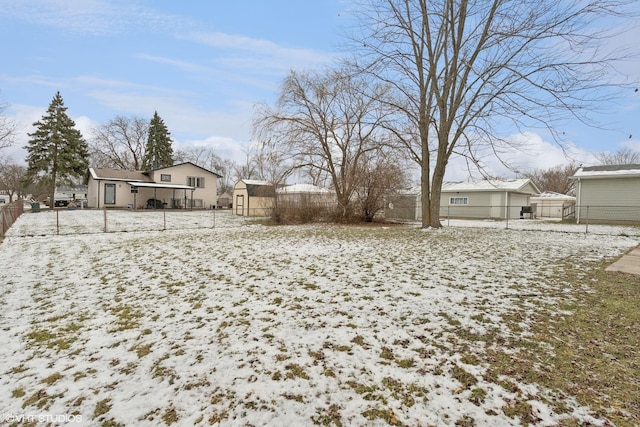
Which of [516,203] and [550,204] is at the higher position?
[550,204]

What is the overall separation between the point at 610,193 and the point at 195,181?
34.5 meters

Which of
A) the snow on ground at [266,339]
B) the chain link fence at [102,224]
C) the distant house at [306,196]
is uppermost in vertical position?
the distant house at [306,196]

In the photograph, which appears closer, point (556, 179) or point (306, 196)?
point (306, 196)

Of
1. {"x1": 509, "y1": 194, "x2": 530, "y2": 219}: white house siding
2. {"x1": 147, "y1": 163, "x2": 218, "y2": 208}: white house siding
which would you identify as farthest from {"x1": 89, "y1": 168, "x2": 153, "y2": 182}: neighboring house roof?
{"x1": 509, "y1": 194, "x2": 530, "y2": 219}: white house siding

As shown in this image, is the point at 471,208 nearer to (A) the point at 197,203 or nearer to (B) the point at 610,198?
(B) the point at 610,198

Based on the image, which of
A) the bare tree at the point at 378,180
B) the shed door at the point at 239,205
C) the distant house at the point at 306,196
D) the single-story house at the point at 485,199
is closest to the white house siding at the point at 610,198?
the single-story house at the point at 485,199

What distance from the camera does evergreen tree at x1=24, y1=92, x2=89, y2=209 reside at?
28328 millimetres

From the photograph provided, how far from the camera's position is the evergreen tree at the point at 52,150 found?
2833cm

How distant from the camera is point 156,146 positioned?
4269 cm

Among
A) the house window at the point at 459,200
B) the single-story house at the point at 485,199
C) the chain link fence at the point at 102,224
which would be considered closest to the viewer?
the chain link fence at the point at 102,224

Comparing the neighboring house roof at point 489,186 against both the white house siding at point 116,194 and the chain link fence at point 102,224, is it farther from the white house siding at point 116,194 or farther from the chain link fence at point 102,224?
the white house siding at point 116,194

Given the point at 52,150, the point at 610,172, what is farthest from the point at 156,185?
the point at 610,172

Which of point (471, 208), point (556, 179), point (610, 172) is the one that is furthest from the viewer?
point (556, 179)

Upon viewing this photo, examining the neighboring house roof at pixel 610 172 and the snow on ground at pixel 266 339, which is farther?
the neighboring house roof at pixel 610 172
